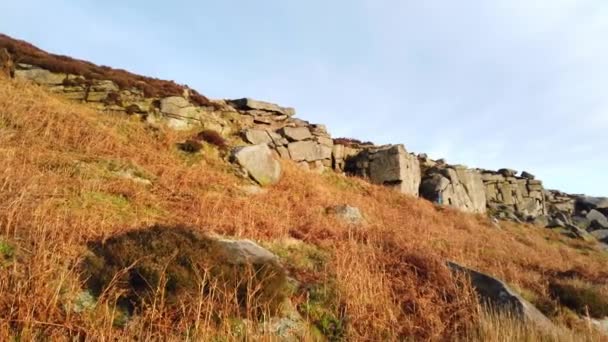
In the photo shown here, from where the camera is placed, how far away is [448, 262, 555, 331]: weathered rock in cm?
611

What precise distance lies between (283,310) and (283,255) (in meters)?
2.35

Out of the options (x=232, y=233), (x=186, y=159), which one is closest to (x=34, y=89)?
(x=186, y=159)

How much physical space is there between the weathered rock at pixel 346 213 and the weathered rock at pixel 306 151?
7533 millimetres

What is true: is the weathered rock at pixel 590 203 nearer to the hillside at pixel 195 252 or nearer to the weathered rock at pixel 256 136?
the hillside at pixel 195 252

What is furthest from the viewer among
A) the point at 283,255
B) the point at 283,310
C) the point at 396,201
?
the point at 396,201

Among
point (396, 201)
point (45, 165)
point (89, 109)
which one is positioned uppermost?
point (89, 109)

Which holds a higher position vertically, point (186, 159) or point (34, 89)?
point (34, 89)

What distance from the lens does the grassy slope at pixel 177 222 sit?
4.46 m

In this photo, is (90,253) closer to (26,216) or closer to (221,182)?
(26,216)

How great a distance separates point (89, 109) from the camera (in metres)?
15.5

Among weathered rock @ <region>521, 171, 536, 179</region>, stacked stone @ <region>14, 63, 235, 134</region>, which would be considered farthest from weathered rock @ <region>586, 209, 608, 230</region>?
stacked stone @ <region>14, 63, 235, 134</region>

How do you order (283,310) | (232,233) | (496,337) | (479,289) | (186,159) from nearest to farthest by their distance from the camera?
(496,337) < (283,310) < (479,289) < (232,233) < (186,159)

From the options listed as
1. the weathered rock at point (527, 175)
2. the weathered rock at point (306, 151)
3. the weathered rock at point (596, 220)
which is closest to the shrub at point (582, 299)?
the weathered rock at point (306, 151)

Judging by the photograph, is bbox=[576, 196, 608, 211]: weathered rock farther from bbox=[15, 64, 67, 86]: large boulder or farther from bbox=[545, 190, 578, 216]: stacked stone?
bbox=[15, 64, 67, 86]: large boulder
